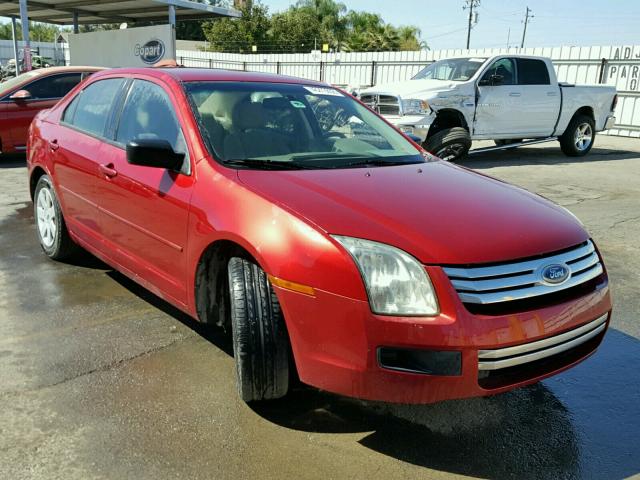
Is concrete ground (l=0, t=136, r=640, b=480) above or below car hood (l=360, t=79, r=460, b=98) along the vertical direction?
below

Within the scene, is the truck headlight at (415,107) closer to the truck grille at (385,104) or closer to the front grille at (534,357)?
the truck grille at (385,104)

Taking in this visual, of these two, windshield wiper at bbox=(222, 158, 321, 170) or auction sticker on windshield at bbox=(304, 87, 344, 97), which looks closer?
windshield wiper at bbox=(222, 158, 321, 170)

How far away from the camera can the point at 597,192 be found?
8742mm

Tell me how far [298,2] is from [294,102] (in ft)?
Result: 197

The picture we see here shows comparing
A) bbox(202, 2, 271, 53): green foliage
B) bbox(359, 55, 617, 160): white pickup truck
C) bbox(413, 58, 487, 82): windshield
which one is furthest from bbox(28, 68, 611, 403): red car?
bbox(202, 2, 271, 53): green foliage

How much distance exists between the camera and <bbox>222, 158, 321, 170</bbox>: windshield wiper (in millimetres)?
3082

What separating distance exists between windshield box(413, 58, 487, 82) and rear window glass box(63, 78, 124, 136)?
7.63 m

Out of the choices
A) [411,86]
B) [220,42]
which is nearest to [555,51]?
[411,86]

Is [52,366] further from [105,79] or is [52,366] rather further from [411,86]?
[411,86]

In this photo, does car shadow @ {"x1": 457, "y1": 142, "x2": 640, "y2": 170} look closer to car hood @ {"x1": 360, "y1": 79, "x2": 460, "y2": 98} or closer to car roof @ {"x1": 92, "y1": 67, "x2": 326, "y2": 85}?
car hood @ {"x1": 360, "y1": 79, "x2": 460, "y2": 98}

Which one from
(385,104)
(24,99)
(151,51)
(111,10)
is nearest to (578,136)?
(385,104)

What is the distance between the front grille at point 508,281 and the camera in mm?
2326

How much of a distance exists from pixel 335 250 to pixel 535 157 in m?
11.4

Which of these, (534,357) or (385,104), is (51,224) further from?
(385,104)
